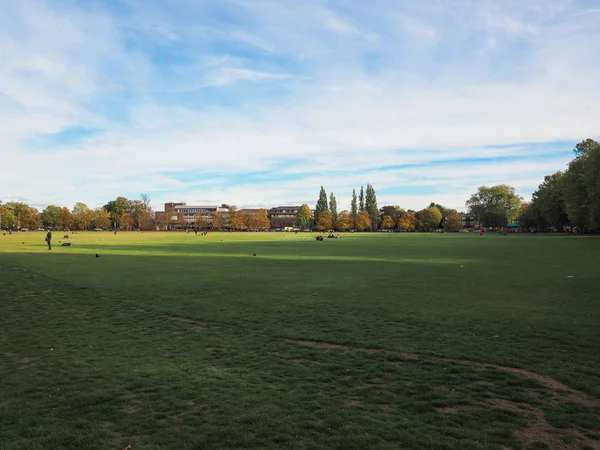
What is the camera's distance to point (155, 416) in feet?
18.8

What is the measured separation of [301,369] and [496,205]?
158m

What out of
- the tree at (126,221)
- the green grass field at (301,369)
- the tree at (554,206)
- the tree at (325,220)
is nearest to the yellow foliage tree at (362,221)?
the tree at (325,220)

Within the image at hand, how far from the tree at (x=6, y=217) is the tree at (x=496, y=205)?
648ft

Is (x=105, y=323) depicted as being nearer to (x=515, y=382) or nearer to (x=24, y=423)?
(x=24, y=423)

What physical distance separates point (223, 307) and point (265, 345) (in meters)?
4.49

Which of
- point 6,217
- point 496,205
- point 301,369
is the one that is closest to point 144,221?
point 6,217

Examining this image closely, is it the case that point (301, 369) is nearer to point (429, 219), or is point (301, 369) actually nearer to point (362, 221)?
point (429, 219)

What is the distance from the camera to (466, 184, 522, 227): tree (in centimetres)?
14825

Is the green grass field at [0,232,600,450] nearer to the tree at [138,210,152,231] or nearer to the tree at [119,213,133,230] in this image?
the tree at [138,210,152,231]

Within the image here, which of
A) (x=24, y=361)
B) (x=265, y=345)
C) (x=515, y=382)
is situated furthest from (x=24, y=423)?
(x=515, y=382)

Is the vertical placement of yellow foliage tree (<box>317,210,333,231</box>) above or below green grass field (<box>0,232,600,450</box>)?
above

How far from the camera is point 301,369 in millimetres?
7641

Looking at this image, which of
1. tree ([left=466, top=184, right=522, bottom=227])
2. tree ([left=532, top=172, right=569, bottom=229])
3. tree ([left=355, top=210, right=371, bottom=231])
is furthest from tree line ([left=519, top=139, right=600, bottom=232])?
tree ([left=355, top=210, right=371, bottom=231])

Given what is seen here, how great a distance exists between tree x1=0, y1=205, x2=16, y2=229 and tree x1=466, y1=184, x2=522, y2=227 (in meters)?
197
